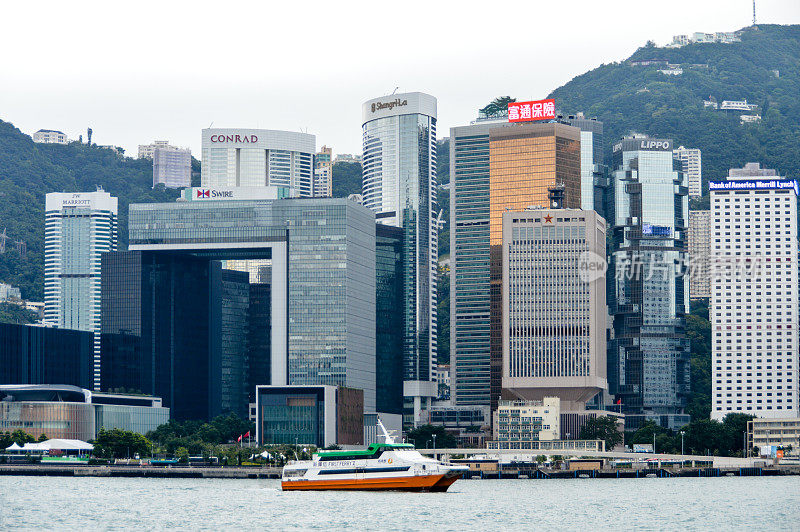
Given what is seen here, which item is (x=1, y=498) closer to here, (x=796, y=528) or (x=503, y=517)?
(x=503, y=517)

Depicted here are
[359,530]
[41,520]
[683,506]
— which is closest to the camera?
[359,530]

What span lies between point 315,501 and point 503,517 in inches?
1206

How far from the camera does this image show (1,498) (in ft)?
650

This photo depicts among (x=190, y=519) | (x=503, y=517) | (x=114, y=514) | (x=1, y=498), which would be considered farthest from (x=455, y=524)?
(x=1, y=498)

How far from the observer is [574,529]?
155 m

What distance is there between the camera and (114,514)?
564ft

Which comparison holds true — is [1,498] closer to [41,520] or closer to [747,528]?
[41,520]

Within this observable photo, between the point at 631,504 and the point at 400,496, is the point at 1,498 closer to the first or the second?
the point at 400,496

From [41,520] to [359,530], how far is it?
36745mm

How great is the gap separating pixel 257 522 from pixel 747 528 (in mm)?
51397

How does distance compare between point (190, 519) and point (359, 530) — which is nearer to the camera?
point (359, 530)

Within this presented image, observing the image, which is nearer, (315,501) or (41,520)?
(41,520)

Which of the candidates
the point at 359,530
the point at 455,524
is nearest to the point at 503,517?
the point at 455,524

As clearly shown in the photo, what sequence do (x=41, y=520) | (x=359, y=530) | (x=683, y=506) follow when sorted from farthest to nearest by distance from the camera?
(x=683, y=506) → (x=41, y=520) → (x=359, y=530)
